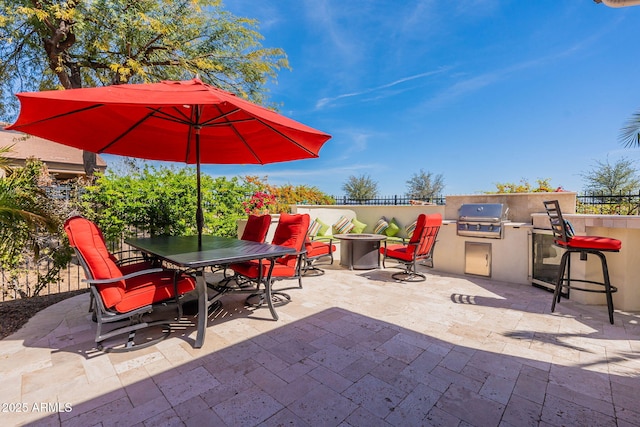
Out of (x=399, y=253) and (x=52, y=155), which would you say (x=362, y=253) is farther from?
(x=52, y=155)

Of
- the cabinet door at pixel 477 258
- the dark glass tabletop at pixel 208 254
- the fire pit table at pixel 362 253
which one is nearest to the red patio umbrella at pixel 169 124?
the dark glass tabletop at pixel 208 254

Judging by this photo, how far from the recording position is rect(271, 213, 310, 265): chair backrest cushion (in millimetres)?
3752

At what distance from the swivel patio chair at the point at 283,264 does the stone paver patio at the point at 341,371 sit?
0.42m

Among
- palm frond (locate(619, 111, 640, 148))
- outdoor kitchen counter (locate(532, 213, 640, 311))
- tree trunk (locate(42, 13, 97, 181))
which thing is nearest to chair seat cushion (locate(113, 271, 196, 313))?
outdoor kitchen counter (locate(532, 213, 640, 311))

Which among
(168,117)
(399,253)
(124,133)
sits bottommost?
(399,253)

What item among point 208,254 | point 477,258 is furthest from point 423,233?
point 208,254

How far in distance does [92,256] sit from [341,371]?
7.24 feet

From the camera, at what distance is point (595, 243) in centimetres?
317

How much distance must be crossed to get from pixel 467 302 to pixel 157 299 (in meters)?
3.79

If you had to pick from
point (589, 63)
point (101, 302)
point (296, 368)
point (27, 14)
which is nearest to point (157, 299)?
point (101, 302)

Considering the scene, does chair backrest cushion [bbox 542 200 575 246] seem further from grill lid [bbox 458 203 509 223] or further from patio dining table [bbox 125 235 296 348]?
patio dining table [bbox 125 235 296 348]

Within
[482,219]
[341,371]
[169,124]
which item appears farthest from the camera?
[482,219]

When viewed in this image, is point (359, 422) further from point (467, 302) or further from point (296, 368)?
point (467, 302)

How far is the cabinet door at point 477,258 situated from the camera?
5113 mm
